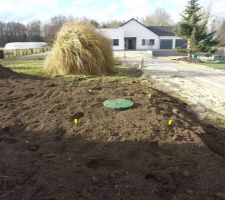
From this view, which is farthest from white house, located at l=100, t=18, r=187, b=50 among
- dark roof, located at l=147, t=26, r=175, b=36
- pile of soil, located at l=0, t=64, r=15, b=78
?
pile of soil, located at l=0, t=64, r=15, b=78

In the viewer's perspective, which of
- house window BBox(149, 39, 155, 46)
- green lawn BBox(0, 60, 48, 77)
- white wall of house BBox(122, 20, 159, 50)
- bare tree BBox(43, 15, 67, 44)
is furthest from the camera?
house window BBox(149, 39, 155, 46)

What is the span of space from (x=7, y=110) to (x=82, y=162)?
2.85 meters

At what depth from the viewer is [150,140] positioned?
3.99 m

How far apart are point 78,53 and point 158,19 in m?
72.3

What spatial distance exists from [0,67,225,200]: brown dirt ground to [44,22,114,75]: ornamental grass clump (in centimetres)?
525

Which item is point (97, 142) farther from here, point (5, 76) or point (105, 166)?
point (5, 76)

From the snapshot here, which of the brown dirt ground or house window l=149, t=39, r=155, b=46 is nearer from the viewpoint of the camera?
the brown dirt ground

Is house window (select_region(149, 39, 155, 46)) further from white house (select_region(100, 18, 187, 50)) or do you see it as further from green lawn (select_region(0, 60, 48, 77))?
green lawn (select_region(0, 60, 48, 77))

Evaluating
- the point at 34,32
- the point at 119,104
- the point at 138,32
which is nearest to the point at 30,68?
the point at 119,104

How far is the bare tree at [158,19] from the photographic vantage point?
250 ft

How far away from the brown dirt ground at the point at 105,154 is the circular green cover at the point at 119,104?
0.49 ft

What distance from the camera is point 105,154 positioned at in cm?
357

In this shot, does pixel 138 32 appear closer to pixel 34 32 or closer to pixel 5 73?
pixel 34 32

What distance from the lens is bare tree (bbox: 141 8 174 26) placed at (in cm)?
7625
